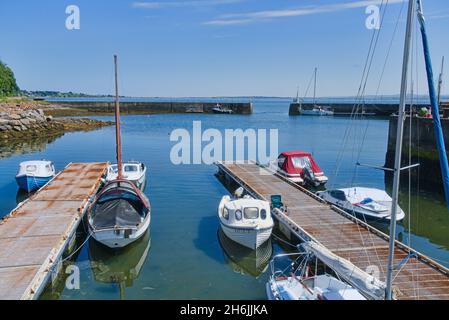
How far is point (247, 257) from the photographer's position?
719 inches

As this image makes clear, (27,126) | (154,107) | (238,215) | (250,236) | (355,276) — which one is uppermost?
(154,107)

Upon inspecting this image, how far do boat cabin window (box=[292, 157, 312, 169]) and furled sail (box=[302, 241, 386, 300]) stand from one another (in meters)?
18.1

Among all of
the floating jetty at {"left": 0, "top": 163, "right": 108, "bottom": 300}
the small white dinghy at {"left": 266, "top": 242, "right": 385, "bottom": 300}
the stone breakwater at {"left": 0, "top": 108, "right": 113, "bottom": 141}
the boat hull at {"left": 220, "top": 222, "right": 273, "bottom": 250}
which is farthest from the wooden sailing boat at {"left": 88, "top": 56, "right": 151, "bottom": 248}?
the stone breakwater at {"left": 0, "top": 108, "right": 113, "bottom": 141}

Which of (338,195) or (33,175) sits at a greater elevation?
(33,175)

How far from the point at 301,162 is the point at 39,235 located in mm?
22021

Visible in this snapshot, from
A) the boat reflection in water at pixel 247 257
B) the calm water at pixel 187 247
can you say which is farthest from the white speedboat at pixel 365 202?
the boat reflection in water at pixel 247 257

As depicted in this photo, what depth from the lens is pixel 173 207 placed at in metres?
26.4

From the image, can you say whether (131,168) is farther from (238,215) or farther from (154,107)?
(154,107)

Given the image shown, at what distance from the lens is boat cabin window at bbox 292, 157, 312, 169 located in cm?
3274
